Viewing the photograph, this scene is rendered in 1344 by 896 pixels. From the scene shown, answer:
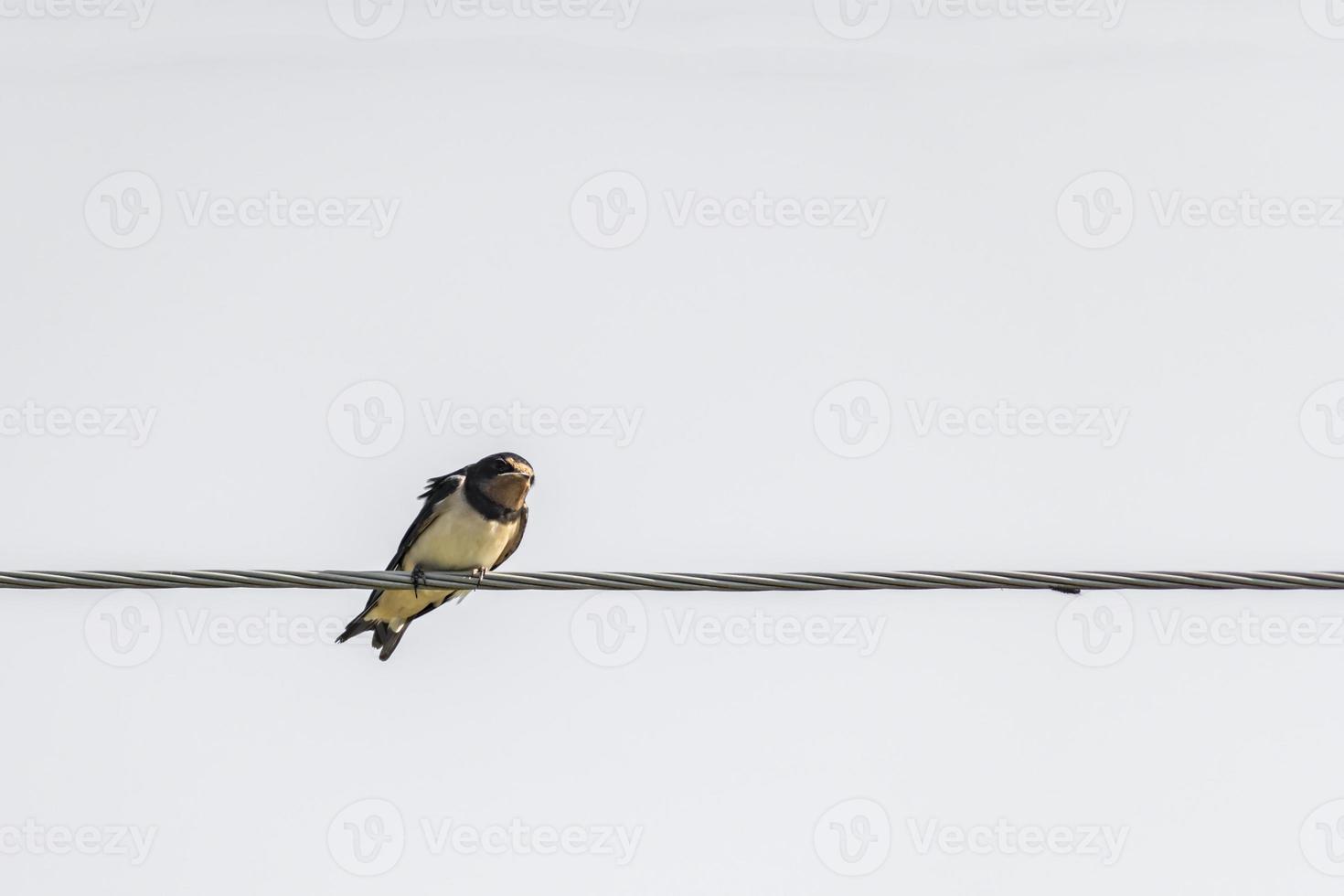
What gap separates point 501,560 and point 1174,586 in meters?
4.87

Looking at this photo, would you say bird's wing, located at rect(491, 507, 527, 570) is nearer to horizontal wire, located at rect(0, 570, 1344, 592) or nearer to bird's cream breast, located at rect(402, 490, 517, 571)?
bird's cream breast, located at rect(402, 490, 517, 571)

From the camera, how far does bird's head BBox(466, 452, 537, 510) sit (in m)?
9.34

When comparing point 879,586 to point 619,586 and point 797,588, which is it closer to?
point 797,588

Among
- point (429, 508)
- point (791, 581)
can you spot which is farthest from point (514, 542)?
point (791, 581)

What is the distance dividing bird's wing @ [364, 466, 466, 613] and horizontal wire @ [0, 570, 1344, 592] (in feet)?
11.6

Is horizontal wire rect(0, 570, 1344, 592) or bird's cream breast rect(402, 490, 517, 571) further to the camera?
bird's cream breast rect(402, 490, 517, 571)

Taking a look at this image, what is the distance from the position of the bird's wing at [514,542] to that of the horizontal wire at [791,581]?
140 inches

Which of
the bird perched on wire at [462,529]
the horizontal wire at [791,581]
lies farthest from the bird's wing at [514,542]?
the horizontal wire at [791,581]

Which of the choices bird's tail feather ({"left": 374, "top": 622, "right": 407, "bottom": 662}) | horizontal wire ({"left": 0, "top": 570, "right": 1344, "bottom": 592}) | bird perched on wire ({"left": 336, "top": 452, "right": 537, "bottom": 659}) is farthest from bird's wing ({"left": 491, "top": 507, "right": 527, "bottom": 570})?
horizontal wire ({"left": 0, "top": 570, "right": 1344, "bottom": 592})

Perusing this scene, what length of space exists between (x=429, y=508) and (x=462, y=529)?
1.75 feet

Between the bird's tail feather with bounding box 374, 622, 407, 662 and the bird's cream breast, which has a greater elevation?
the bird's cream breast

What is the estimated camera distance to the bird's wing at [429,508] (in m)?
9.66

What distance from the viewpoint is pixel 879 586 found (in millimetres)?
5906

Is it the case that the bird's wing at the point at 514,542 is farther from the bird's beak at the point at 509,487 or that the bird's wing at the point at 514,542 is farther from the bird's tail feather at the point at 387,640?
the bird's tail feather at the point at 387,640
